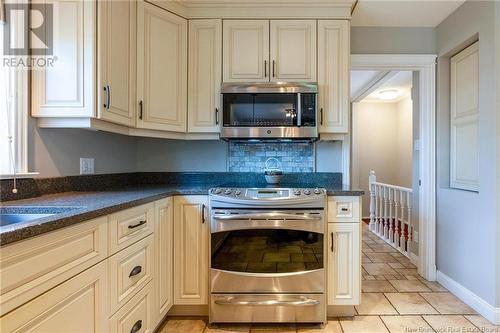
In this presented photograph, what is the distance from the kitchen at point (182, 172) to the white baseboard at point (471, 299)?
0.10 meters

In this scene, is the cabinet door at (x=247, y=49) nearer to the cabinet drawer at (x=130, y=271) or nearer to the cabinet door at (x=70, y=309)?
the cabinet drawer at (x=130, y=271)

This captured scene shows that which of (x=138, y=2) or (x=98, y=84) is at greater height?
(x=138, y=2)

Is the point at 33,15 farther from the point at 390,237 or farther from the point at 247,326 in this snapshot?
the point at 390,237

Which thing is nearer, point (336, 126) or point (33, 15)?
point (33, 15)

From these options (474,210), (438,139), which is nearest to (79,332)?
(474,210)

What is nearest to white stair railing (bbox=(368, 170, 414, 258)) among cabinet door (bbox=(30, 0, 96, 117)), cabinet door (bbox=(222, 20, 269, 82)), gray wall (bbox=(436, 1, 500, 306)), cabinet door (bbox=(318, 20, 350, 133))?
gray wall (bbox=(436, 1, 500, 306))

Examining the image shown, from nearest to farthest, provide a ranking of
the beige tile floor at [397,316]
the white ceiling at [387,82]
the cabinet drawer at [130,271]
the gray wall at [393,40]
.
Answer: the cabinet drawer at [130,271], the beige tile floor at [397,316], the gray wall at [393,40], the white ceiling at [387,82]

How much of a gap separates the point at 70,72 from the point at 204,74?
97cm

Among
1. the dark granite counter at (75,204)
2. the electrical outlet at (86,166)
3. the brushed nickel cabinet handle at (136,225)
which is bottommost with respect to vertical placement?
the brushed nickel cabinet handle at (136,225)

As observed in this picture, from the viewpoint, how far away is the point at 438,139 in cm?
255

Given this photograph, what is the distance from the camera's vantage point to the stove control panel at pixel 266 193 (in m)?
1.87

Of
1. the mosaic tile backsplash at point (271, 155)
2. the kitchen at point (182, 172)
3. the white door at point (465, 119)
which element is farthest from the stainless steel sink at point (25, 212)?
the white door at point (465, 119)

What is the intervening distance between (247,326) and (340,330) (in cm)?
62

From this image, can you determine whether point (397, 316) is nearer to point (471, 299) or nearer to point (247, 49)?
point (471, 299)
